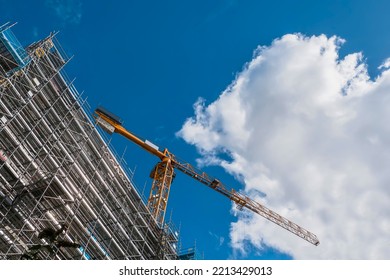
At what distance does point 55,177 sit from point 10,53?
253 inches

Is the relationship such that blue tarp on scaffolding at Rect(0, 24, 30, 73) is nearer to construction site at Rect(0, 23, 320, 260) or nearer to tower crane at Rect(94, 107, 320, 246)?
construction site at Rect(0, 23, 320, 260)

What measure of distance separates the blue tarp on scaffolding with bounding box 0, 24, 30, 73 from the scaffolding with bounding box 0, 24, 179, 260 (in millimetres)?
45

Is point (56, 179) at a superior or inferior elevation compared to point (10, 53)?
inferior

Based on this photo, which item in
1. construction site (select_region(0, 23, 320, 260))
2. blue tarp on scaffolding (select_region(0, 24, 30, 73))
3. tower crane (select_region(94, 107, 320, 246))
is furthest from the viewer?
tower crane (select_region(94, 107, 320, 246))

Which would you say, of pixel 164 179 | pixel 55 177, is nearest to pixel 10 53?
pixel 55 177

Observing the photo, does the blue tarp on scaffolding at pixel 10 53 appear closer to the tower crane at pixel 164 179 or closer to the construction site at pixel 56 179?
the construction site at pixel 56 179

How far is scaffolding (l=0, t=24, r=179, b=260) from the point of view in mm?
13898

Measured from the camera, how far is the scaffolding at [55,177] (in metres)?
13.9

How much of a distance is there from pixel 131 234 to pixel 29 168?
7793mm

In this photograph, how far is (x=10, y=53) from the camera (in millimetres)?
16312

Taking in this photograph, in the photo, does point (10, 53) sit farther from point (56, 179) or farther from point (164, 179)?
point (164, 179)

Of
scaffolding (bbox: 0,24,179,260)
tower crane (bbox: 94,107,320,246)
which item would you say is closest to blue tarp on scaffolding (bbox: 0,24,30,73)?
scaffolding (bbox: 0,24,179,260)

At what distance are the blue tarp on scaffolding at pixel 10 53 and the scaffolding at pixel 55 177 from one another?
1.8 inches
